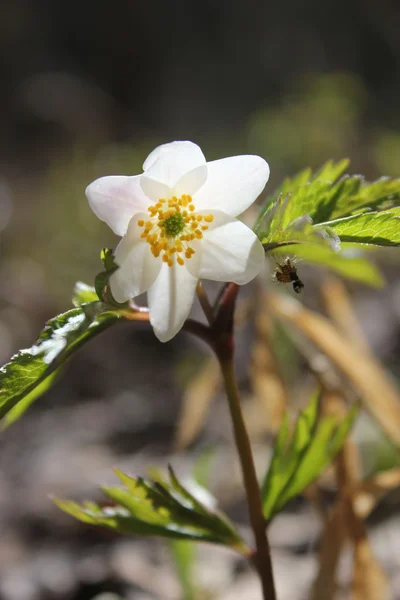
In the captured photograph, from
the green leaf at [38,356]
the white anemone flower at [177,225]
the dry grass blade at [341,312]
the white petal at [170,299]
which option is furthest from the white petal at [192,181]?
the dry grass blade at [341,312]

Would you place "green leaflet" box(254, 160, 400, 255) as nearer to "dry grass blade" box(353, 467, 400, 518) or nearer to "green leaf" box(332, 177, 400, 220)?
"green leaf" box(332, 177, 400, 220)

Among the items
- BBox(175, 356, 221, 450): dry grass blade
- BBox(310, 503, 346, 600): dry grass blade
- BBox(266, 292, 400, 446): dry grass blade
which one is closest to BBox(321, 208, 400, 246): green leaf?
BBox(310, 503, 346, 600): dry grass blade

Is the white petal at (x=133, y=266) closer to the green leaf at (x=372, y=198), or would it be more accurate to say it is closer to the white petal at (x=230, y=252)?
the white petal at (x=230, y=252)

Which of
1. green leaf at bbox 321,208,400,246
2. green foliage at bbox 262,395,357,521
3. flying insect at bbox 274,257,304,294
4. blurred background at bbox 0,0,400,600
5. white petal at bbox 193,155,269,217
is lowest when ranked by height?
green foliage at bbox 262,395,357,521

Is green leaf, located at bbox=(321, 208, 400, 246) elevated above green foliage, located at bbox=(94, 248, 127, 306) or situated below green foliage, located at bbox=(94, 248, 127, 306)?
below

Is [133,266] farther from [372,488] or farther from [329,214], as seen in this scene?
[372,488]

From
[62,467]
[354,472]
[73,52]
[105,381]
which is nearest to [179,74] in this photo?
[73,52]

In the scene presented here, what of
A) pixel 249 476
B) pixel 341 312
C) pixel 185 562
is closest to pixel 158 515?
pixel 249 476
